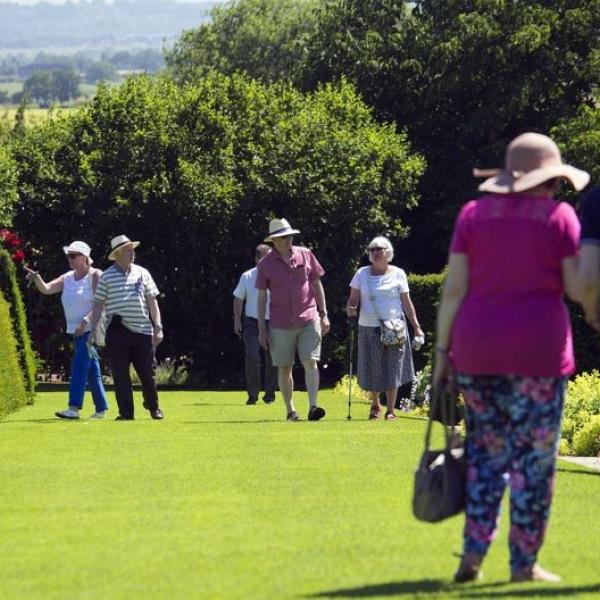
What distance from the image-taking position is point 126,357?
1762 cm

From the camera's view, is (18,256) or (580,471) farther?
(18,256)

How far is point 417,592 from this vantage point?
7.21m

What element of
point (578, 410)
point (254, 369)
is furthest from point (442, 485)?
point (254, 369)

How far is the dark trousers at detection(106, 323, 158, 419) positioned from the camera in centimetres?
1750

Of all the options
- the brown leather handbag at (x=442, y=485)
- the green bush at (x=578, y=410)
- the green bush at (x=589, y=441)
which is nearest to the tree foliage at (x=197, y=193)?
the green bush at (x=578, y=410)

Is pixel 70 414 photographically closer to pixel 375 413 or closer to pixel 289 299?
pixel 289 299

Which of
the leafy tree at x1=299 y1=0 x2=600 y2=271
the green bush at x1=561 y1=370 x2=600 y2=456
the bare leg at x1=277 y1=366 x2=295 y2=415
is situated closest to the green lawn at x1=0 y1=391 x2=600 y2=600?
the green bush at x1=561 y1=370 x2=600 y2=456

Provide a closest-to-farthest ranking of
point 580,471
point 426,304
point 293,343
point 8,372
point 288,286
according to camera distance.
A: 1. point 580,471
2. point 288,286
3. point 293,343
4. point 8,372
5. point 426,304

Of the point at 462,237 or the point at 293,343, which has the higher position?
the point at 462,237

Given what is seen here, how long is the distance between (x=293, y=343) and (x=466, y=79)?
23761 millimetres

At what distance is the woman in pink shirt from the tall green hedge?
1584cm

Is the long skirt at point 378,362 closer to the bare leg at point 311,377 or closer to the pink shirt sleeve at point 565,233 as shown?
the bare leg at point 311,377

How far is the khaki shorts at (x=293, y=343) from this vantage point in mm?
17125

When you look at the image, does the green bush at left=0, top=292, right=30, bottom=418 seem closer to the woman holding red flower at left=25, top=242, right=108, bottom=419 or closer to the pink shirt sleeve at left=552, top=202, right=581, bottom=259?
the woman holding red flower at left=25, top=242, right=108, bottom=419
